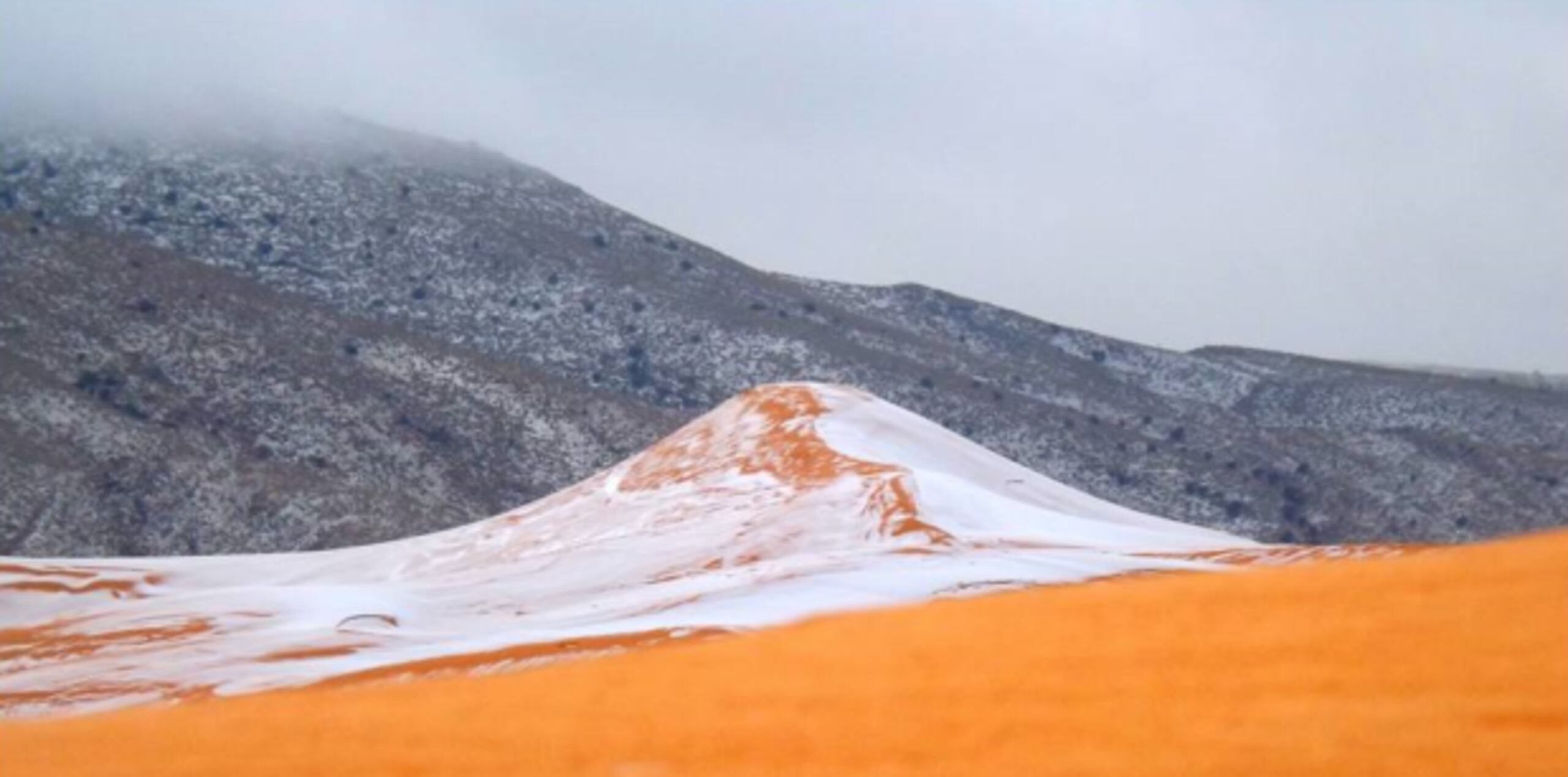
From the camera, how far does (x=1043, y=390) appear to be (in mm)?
72750

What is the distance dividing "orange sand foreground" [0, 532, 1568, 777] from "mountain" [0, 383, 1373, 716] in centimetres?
238

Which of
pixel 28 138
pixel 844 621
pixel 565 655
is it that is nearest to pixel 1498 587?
pixel 844 621

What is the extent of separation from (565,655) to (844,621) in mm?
1827

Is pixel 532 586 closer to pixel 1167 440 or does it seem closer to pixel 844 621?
pixel 844 621

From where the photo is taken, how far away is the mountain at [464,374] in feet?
176

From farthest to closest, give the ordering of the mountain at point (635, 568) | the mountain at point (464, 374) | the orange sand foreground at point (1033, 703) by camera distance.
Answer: the mountain at point (464, 374), the mountain at point (635, 568), the orange sand foreground at point (1033, 703)

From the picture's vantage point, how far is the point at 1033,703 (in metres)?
6.37

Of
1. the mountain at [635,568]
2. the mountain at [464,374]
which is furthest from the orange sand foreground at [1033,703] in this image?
the mountain at [464,374]

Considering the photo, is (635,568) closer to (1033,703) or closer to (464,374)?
(1033,703)

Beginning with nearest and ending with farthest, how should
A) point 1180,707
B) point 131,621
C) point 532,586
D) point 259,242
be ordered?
1. point 1180,707
2. point 131,621
3. point 532,586
4. point 259,242

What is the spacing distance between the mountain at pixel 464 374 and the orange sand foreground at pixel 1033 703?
146 ft

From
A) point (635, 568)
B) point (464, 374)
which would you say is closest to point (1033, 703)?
point (635, 568)

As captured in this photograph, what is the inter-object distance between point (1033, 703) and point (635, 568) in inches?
468

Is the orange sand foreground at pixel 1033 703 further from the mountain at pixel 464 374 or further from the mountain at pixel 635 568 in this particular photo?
the mountain at pixel 464 374
